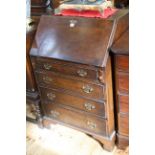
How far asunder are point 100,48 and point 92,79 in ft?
0.68

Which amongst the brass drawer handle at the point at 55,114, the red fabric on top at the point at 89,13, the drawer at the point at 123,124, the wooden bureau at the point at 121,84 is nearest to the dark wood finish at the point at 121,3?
the red fabric on top at the point at 89,13

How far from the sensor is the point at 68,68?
1506 mm

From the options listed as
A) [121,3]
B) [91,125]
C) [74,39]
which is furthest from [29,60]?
A: [121,3]

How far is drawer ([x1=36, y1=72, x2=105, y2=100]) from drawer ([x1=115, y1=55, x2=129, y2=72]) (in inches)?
6.8

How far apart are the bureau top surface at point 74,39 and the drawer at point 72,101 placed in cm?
32

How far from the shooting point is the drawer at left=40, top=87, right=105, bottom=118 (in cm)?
155

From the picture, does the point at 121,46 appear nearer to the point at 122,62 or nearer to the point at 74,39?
the point at 122,62

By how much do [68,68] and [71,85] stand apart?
14 cm

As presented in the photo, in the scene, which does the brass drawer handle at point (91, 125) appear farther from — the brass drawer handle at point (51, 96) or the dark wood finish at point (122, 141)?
the brass drawer handle at point (51, 96)

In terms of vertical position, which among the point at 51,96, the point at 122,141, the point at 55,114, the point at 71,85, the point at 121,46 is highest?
the point at 121,46
